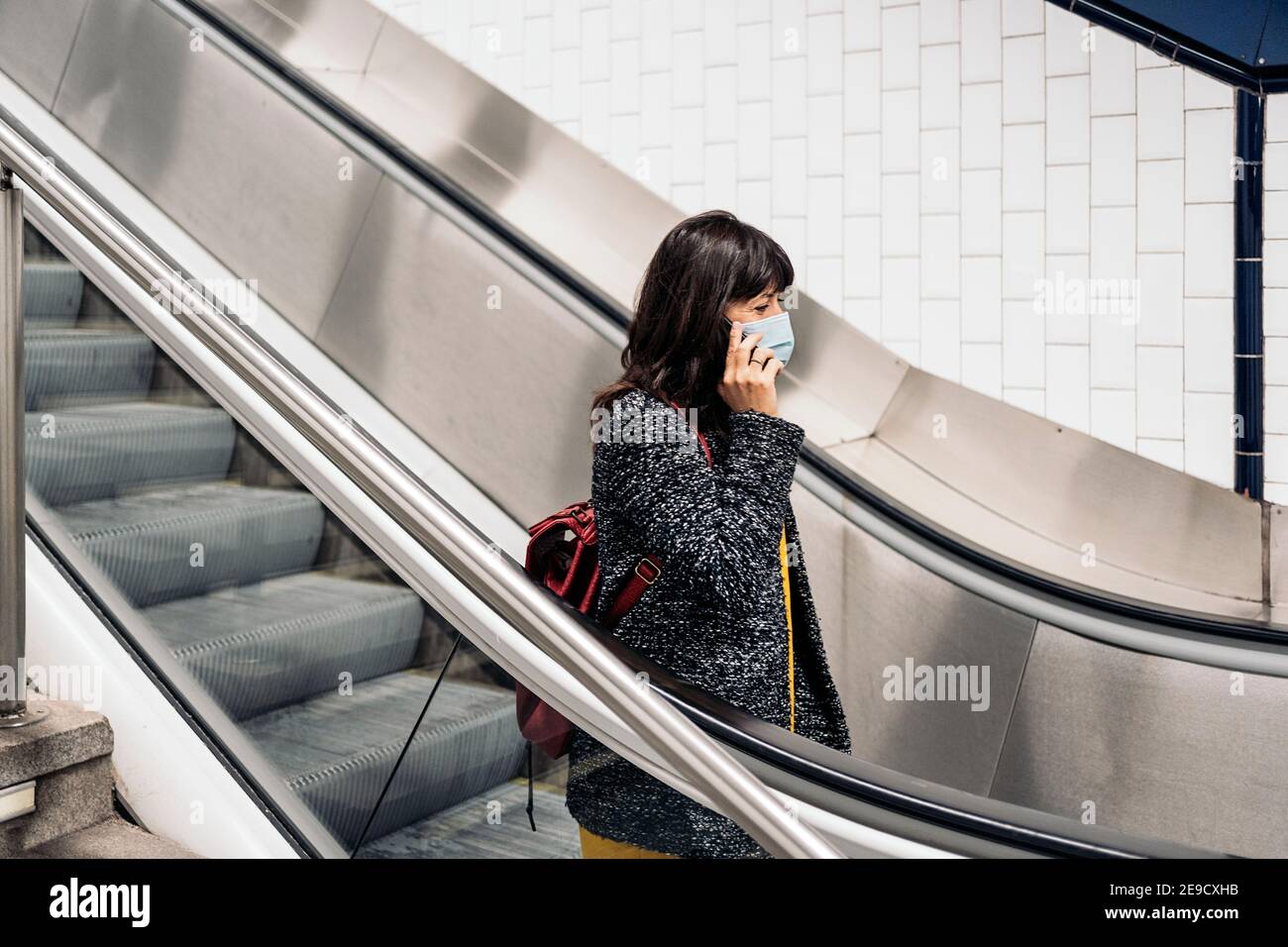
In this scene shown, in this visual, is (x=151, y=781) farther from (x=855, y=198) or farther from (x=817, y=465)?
(x=855, y=198)

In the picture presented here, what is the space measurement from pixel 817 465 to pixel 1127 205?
4.13 feet

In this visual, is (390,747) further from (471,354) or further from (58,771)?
(471,354)

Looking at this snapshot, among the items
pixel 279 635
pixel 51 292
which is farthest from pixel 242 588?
pixel 51 292

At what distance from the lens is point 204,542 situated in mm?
1688

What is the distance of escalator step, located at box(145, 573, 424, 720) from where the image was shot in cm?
147

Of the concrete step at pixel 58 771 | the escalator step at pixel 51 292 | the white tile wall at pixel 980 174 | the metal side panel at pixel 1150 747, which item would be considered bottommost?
the metal side panel at pixel 1150 747

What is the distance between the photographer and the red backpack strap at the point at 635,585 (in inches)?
49.7

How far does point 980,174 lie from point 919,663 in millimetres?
1602

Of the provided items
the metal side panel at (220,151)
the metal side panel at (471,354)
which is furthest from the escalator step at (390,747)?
the metal side panel at (220,151)

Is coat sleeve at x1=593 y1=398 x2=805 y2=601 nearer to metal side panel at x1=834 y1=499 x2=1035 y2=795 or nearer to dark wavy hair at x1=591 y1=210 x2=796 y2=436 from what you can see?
dark wavy hair at x1=591 y1=210 x2=796 y2=436

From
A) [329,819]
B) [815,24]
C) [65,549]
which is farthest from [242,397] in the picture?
[815,24]

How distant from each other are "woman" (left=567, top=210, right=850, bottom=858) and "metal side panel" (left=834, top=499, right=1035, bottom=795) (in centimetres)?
134

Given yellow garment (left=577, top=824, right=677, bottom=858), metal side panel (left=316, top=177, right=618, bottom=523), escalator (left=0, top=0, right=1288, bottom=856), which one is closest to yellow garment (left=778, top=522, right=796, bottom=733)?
yellow garment (left=577, top=824, right=677, bottom=858)

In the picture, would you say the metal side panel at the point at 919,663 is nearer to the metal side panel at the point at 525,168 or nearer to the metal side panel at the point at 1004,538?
the metal side panel at the point at 1004,538
